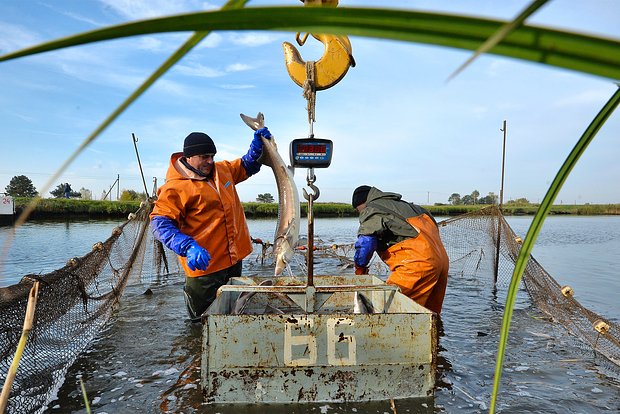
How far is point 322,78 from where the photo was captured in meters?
4.12

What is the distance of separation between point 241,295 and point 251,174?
5.79 feet

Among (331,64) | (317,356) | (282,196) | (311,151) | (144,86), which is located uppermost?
(331,64)

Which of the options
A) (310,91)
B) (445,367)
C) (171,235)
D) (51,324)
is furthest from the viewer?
(445,367)

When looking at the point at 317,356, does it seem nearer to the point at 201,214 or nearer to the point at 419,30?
the point at 201,214

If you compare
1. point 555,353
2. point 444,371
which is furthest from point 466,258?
point 444,371

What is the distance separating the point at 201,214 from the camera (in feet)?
15.2

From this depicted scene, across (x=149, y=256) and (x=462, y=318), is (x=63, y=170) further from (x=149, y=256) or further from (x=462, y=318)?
(x=149, y=256)

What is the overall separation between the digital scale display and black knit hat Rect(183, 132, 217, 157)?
Result: 1.43 metres

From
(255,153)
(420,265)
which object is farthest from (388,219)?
(255,153)

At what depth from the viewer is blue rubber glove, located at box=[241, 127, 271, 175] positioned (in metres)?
5.39

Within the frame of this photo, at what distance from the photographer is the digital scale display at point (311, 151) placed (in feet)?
11.8

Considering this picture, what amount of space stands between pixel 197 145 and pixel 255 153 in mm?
1036

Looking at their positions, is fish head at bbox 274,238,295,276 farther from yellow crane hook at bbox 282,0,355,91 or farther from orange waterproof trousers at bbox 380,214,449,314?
yellow crane hook at bbox 282,0,355,91

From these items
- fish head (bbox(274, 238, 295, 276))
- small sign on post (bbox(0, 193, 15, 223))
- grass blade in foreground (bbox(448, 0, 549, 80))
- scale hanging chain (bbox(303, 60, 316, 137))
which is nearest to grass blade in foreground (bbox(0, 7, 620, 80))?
grass blade in foreground (bbox(448, 0, 549, 80))
